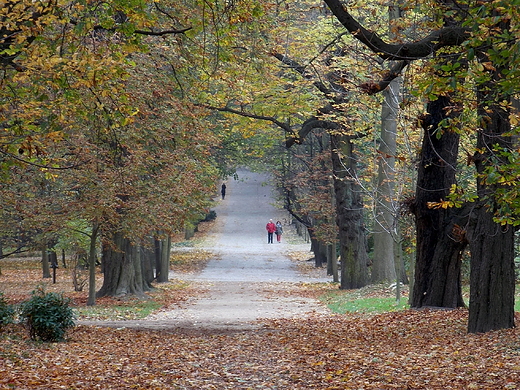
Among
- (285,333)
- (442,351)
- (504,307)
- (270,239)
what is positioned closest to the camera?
(442,351)

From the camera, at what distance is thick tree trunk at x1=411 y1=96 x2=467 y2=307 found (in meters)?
13.9

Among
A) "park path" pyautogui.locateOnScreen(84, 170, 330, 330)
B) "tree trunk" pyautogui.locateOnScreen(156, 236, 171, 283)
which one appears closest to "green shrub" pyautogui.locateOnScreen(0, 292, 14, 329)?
"park path" pyautogui.locateOnScreen(84, 170, 330, 330)

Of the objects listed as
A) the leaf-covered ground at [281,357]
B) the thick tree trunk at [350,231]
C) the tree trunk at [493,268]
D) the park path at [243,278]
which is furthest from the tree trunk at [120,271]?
the tree trunk at [493,268]

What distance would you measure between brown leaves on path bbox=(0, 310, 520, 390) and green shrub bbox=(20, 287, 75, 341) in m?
0.26

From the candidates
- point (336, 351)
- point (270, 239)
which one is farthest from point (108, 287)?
point (270, 239)

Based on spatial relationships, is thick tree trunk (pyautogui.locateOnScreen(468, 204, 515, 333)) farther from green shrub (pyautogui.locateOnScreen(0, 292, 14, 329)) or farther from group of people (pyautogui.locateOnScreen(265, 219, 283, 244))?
group of people (pyautogui.locateOnScreen(265, 219, 283, 244))

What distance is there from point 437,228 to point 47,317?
790 centimetres

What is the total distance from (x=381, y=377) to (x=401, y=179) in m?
9.62

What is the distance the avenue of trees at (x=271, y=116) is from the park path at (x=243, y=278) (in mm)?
2814

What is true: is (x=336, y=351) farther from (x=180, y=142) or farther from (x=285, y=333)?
(x=180, y=142)

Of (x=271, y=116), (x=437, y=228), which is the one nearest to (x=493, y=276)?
(x=437, y=228)

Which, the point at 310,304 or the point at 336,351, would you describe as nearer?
the point at 336,351

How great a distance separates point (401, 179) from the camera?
17297 mm

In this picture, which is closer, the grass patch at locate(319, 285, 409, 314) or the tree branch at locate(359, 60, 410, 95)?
the tree branch at locate(359, 60, 410, 95)
